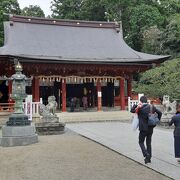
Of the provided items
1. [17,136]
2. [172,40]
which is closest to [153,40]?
Result: [172,40]

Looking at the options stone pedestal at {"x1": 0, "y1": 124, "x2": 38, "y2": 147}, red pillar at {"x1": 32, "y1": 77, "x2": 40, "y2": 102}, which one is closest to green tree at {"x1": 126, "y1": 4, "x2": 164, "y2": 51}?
red pillar at {"x1": 32, "y1": 77, "x2": 40, "y2": 102}

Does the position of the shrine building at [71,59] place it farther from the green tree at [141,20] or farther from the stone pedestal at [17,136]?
the green tree at [141,20]

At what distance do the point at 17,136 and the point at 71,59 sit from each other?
453 inches

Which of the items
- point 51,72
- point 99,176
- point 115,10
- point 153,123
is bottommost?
point 99,176

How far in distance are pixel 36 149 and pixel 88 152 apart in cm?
196

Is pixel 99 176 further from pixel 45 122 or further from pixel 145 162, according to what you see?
pixel 45 122

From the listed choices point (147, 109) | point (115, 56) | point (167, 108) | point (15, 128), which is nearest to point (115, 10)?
point (115, 56)

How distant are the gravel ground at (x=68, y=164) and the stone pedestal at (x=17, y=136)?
51 cm

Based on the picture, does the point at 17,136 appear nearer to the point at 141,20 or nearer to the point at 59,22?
the point at 59,22

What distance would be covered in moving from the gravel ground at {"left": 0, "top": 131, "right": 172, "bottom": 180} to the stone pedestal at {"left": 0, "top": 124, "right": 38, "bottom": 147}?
512mm

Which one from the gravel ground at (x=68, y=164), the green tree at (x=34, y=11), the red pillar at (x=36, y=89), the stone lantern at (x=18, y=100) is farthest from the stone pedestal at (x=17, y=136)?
the green tree at (x=34, y=11)

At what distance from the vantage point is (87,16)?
5538cm

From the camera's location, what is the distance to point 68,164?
9219mm

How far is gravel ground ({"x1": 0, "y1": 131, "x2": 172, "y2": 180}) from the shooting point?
7883 millimetres
